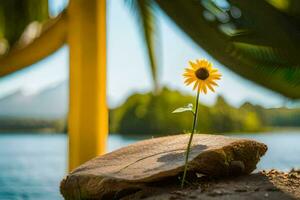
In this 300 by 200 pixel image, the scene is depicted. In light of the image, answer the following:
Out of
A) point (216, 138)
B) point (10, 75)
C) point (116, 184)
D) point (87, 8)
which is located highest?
point (87, 8)

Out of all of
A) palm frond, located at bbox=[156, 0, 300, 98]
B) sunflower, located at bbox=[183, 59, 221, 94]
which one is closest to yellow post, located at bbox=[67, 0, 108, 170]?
palm frond, located at bbox=[156, 0, 300, 98]

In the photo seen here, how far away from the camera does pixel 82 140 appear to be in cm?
690

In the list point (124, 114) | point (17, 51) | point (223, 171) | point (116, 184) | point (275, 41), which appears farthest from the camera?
point (124, 114)

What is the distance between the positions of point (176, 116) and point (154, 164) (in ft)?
20.9

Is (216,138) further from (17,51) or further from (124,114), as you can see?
(124,114)

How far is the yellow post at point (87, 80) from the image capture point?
679 cm

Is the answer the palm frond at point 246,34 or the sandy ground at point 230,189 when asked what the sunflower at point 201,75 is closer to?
the sandy ground at point 230,189

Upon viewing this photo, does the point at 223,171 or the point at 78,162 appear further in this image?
the point at 78,162

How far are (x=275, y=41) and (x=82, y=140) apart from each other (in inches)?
101

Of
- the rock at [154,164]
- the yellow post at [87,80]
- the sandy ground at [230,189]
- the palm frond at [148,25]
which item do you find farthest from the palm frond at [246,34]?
the sandy ground at [230,189]

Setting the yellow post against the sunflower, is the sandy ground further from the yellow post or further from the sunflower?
the yellow post

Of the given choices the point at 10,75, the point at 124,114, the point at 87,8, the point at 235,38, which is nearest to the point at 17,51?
the point at 10,75

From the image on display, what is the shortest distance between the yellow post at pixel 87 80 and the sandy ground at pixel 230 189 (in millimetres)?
1849

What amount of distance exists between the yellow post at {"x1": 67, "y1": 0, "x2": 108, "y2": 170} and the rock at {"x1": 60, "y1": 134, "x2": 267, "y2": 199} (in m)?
1.08
